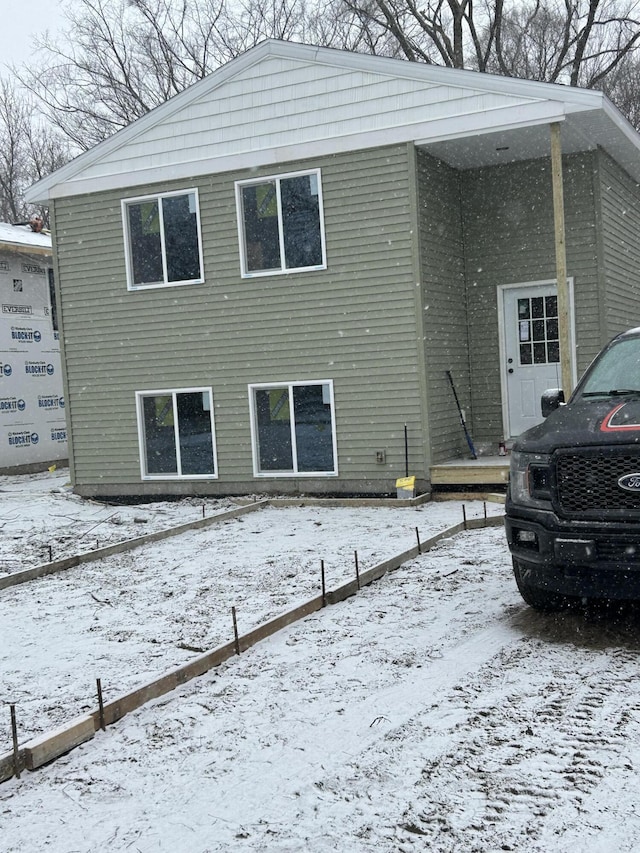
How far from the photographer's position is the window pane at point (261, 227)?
1234 cm

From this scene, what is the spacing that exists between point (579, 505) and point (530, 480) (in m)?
A: 0.35

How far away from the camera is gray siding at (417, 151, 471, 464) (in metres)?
11.7

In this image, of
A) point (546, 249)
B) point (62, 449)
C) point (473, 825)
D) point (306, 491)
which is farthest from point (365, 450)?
point (62, 449)

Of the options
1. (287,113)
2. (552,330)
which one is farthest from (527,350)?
(287,113)

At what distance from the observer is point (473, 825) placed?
3137 millimetres

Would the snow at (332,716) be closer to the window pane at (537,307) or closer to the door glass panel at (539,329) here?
the door glass panel at (539,329)

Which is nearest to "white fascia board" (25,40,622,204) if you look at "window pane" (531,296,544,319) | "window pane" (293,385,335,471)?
"window pane" (531,296,544,319)

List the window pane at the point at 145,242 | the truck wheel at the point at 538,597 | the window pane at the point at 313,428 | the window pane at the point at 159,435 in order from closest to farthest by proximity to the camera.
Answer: the truck wheel at the point at 538,597 < the window pane at the point at 313,428 < the window pane at the point at 145,242 < the window pane at the point at 159,435

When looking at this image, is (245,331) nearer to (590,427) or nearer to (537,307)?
(537,307)

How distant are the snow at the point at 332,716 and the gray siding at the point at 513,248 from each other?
5532mm

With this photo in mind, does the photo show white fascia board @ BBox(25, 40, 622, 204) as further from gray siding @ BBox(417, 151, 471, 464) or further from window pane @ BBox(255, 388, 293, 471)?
window pane @ BBox(255, 388, 293, 471)

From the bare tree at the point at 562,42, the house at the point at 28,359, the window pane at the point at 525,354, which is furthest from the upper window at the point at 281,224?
the bare tree at the point at 562,42

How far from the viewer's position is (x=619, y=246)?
12.8 metres

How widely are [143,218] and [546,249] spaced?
239 inches
